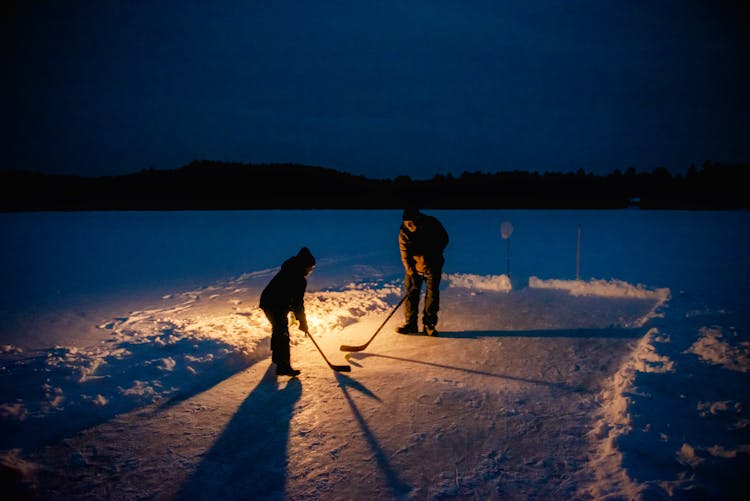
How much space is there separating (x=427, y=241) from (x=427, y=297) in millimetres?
884

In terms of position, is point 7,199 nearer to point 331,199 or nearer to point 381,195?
point 331,199

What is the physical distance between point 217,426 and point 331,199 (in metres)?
54.2

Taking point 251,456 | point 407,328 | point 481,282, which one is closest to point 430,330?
point 407,328

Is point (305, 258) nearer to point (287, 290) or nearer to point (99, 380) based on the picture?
point (287, 290)

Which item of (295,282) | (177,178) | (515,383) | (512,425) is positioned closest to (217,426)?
(295,282)

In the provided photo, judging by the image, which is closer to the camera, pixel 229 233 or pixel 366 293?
pixel 366 293

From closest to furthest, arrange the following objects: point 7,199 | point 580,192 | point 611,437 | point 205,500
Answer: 1. point 205,500
2. point 611,437
3. point 7,199
4. point 580,192

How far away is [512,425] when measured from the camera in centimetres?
365

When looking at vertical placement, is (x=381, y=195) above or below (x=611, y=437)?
above

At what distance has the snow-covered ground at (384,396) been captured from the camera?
2975mm

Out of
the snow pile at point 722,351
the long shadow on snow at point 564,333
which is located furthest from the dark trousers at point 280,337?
the snow pile at point 722,351

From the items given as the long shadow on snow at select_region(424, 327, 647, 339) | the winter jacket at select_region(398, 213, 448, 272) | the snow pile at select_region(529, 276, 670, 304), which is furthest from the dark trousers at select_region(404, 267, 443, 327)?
the snow pile at select_region(529, 276, 670, 304)

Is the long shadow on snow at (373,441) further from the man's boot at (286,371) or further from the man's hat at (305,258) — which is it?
the man's hat at (305,258)

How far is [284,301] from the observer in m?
4.77
